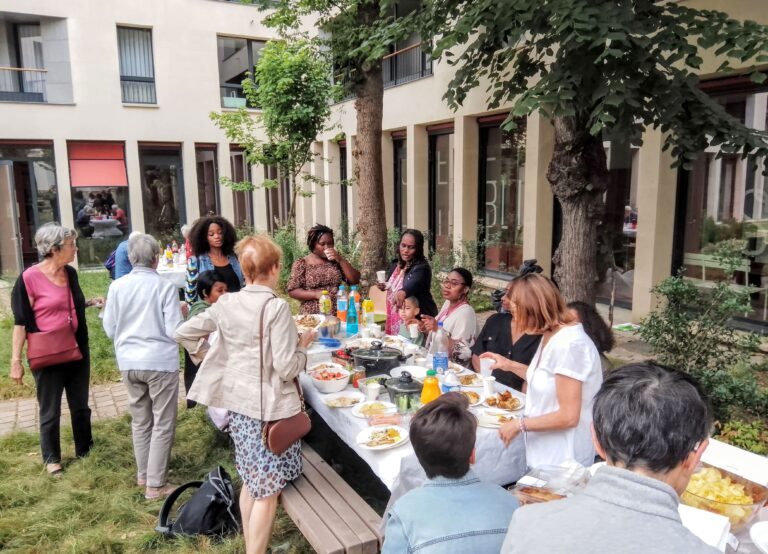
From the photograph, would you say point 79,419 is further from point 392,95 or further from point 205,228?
point 392,95

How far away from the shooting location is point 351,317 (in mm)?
A: 4918

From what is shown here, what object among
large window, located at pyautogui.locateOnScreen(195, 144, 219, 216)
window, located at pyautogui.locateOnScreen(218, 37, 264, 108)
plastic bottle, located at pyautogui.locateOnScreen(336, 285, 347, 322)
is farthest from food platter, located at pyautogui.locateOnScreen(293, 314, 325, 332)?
window, located at pyautogui.locateOnScreen(218, 37, 264, 108)

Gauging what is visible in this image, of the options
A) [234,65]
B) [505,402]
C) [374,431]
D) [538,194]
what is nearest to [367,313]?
[505,402]

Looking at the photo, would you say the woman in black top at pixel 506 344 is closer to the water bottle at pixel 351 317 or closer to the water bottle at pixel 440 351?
the water bottle at pixel 440 351

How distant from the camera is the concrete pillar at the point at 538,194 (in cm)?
856

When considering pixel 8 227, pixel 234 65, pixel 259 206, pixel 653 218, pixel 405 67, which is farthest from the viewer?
pixel 259 206

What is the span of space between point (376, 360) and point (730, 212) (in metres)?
5.33

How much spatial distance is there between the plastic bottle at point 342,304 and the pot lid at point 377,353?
1052 mm

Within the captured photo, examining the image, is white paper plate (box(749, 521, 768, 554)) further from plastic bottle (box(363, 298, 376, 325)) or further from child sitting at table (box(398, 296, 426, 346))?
plastic bottle (box(363, 298, 376, 325))

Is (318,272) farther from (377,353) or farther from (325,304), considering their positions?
(377,353)

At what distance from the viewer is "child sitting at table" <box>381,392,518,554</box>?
171 cm

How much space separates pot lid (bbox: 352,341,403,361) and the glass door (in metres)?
12.1

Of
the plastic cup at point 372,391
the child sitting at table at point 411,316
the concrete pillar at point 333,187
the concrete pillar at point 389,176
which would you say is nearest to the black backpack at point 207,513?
the plastic cup at point 372,391

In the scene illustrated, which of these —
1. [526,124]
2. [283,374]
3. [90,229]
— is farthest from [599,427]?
[90,229]
